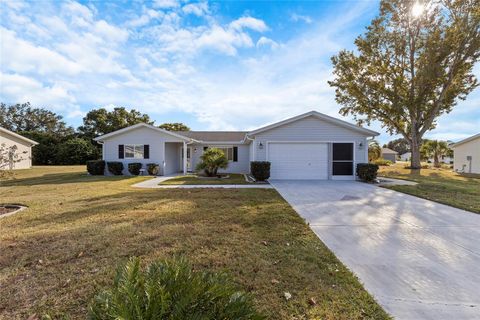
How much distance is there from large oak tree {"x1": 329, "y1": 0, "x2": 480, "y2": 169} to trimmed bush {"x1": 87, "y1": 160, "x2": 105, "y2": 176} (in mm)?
22153

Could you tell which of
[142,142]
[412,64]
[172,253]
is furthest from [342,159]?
[412,64]

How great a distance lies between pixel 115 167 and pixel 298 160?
1262 centimetres

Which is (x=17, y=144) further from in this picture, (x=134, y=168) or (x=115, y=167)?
(x=134, y=168)

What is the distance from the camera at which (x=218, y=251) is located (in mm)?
3840

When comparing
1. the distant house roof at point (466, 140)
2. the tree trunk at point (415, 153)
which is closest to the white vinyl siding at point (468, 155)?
the distant house roof at point (466, 140)

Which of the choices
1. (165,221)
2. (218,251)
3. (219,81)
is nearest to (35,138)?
(219,81)

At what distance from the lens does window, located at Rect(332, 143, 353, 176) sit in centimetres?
1422

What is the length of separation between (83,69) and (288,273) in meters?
14.6

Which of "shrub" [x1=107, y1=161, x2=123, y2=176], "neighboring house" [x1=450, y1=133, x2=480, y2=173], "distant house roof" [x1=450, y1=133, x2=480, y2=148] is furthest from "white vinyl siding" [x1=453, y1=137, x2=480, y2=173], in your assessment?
"shrub" [x1=107, y1=161, x2=123, y2=176]

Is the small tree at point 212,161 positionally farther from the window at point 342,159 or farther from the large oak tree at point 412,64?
the large oak tree at point 412,64

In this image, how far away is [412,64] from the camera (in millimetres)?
21438

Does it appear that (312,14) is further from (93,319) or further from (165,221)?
(93,319)

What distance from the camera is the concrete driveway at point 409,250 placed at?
263 centimetres

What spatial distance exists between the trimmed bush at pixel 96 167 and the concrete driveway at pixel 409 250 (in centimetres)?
1487
